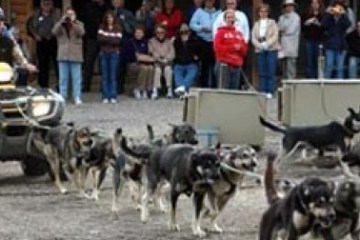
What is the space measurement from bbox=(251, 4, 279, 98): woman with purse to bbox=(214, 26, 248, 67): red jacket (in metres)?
3.59

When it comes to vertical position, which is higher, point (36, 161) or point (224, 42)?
point (224, 42)

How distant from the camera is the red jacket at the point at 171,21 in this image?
24328 millimetres

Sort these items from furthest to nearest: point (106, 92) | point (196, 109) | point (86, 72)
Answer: point (86, 72)
point (106, 92)
point (196, 109)

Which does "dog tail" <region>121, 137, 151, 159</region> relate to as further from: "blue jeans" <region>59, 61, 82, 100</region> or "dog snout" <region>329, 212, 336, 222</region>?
"blue jeans" <region>59, 61, 82, 100</region>

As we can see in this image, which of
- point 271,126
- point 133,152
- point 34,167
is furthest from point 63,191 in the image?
point 271,126

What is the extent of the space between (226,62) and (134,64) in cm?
549

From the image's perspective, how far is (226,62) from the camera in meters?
19.2

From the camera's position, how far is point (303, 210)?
852cm

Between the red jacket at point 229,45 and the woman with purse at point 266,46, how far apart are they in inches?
141

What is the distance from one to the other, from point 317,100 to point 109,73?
312 inches

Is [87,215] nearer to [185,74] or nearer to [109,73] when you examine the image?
[109,73]

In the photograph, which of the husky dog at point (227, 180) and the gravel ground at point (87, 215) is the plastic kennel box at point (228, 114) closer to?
the gravel ground at point (87, 215)

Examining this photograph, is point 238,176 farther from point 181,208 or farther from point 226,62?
point 226,62

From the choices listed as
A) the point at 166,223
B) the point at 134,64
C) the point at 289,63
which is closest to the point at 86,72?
the point at 134,64
